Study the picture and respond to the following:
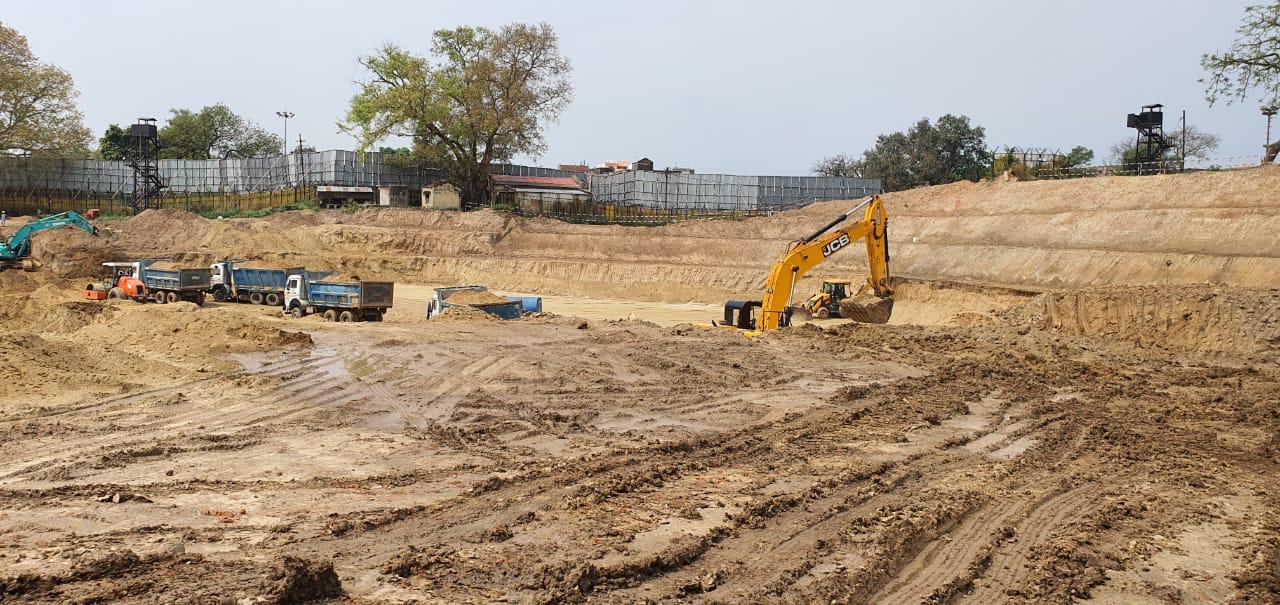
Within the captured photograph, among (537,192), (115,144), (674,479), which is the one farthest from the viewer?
(115,144)

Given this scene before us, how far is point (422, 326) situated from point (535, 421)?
1264cm

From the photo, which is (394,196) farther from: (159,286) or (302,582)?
(302,582)

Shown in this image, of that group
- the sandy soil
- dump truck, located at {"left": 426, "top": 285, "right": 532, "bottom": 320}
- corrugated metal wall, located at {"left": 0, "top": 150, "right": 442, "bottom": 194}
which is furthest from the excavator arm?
corrugated metal wall, located at {"left": 0, "top": 150, "right": 442, "bottom": 194}

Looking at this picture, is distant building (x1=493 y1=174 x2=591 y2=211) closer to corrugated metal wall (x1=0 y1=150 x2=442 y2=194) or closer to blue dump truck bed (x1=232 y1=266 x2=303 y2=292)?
corrugated metal wall (x1=0 y1=150 x2=442 y2=194)

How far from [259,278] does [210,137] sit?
2283 inches

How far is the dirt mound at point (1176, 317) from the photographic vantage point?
21.7 meters

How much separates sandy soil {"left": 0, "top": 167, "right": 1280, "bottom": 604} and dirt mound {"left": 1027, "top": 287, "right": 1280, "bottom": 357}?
6cm

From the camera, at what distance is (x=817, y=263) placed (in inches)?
964

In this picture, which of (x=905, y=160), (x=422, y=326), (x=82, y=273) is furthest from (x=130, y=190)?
(x=905, y=160)

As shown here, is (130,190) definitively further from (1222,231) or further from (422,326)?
(1222,231)

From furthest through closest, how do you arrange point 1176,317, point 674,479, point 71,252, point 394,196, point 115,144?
point 115,144, point 394,196, point 71,252, point 1176,317, point 674,479

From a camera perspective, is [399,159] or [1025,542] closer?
[1025,542]

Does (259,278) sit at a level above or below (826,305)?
above

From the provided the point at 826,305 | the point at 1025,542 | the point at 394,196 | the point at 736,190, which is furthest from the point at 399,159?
the point at 1025,542
